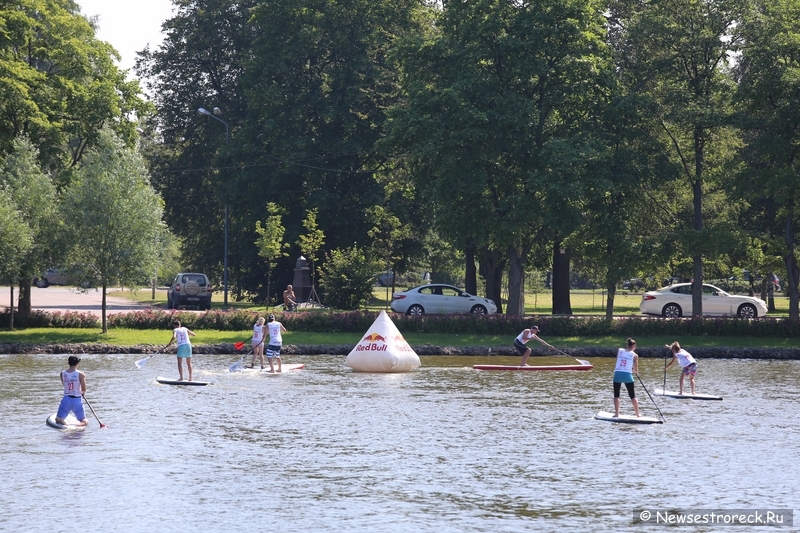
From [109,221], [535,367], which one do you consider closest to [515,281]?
[535,367]

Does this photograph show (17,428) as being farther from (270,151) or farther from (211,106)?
(211,106)

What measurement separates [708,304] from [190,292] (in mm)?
27954

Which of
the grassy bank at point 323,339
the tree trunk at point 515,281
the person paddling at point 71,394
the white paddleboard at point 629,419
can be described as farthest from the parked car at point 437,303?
the person paddling at point 71,394

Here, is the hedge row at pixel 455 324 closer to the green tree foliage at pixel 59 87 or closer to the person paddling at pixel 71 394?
the green tree foliage at pixel 59 87

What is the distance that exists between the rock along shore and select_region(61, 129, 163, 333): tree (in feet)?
12.2

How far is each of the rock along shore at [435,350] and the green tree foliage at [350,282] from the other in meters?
10.4

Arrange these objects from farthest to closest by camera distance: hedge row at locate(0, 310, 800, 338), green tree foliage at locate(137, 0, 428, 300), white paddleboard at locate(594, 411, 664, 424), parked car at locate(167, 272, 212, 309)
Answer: green tree foliage at locate(137, 0, 428, 300) < parked car at locate(167, 272, 212, 309) < hedge row at locate(0, 310, 800, 338) < white paddleboard at locate(594, 411, 664, 424)

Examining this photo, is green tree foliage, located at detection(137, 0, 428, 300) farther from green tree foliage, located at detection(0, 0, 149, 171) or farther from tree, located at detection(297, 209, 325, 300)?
green tree foliage, located at detection(0, 0, 149, 171)

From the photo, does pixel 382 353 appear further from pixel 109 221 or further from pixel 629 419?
pixel 109 221

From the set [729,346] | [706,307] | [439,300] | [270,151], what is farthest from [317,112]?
[729,346]

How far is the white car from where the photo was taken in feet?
179

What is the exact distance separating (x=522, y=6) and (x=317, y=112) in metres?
16.7

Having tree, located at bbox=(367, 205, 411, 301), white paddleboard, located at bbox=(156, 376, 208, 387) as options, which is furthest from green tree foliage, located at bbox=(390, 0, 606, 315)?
white paddleboard, located at bbox=(156, 376, 208, 387)

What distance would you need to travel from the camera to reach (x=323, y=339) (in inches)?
1748
